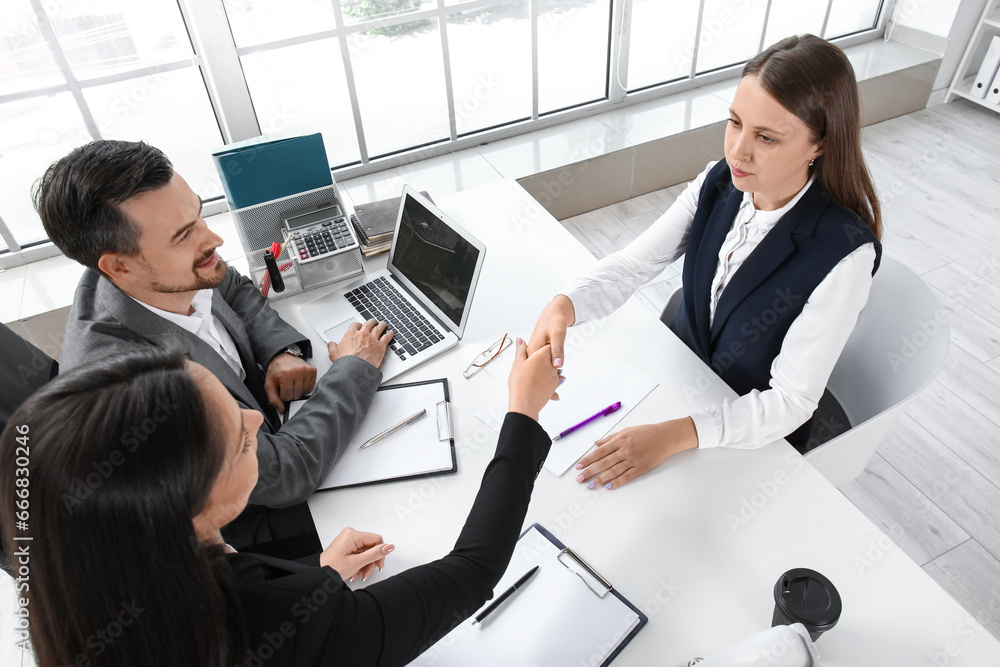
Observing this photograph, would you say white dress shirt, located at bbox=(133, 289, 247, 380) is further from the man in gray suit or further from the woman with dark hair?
the woman with dark hair

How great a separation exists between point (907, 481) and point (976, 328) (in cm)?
92

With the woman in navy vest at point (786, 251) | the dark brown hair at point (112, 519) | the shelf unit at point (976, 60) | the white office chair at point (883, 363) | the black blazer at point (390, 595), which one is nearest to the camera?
the dark brown hair at point (112, 519)

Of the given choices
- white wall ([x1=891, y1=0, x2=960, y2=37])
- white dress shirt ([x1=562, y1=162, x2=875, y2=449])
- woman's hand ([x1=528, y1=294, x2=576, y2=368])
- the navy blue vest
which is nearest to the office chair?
woman's hand ([x1=528, y1=294, x2=576, y2=368])

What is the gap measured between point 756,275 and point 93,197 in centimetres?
139

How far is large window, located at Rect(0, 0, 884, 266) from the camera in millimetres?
2439

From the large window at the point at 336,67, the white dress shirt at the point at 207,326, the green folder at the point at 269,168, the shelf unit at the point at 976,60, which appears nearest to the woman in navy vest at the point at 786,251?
the white dress shirt at the point at 207,326

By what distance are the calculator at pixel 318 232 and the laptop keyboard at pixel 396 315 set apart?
0.13m

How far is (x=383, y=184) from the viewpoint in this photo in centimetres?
314

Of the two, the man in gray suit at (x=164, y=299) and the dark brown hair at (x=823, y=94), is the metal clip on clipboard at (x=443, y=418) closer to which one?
the man in gray suit at (x=164, y=299)

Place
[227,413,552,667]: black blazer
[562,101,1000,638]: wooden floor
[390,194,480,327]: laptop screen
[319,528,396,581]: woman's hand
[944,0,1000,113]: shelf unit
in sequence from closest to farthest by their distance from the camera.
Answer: [227,413,552,667]: black blazer → [319,528,396,581]: woman's hand → [390,194,480,327]: laptop screen → [562,101,1000,638]: wooden floor → [944,0,1000,113]: shelf unit

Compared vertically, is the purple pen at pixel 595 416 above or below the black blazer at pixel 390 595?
below

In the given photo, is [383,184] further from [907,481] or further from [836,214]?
[907,481]

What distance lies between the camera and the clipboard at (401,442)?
1.28 m

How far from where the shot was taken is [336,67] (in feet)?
9.46
